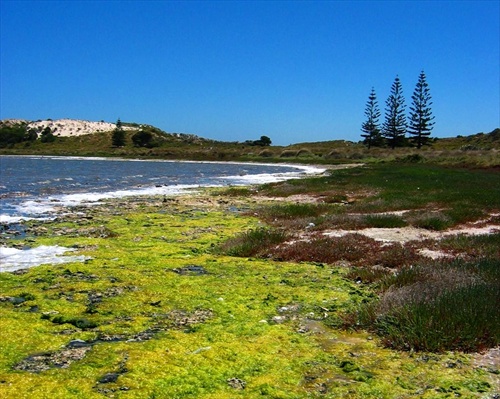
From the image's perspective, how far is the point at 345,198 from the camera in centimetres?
2898

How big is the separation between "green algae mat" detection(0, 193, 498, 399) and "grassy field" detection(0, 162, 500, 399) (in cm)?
3

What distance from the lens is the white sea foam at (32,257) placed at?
1228 centimetres

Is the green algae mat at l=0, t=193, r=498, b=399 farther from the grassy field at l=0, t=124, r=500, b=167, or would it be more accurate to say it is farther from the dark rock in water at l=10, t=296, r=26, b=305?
the grassy field at l=0, t=124, r=500, b=167

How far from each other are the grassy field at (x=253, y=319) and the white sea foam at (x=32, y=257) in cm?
57

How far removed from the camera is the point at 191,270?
11.9 m

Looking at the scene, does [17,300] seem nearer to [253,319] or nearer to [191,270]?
[191,270]

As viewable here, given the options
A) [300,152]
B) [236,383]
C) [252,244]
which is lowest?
[236,383]

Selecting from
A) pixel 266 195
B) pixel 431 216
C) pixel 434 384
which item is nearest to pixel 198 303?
pixel 434 384

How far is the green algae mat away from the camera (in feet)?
19.3

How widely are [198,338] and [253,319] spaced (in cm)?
128

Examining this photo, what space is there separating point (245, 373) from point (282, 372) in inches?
18.1

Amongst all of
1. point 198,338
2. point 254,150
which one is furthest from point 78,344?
point 254,150

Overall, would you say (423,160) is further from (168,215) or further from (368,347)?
(368,347)

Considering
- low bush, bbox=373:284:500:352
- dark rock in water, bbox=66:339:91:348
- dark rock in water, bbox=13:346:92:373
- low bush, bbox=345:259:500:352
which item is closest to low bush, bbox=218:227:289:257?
low bush, bbox=345:259:500:352
